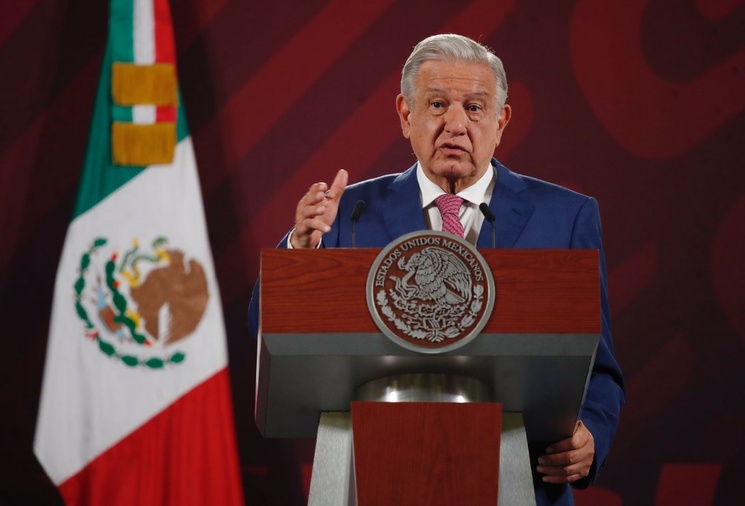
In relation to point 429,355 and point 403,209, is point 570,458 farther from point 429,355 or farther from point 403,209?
point 403,209

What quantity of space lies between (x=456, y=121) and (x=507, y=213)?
261mm

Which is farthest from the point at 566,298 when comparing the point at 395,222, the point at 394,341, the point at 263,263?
the point at 395,222

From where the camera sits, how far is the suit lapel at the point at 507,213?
206 centimetres

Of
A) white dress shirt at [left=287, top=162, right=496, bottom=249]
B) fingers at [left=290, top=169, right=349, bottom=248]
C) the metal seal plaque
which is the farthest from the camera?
white dress shirt at [left=287, top=162, right=496, bottom=249]

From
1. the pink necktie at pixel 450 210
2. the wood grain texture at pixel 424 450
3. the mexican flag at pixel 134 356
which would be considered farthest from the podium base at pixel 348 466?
the mexican flag at pixel 134 356

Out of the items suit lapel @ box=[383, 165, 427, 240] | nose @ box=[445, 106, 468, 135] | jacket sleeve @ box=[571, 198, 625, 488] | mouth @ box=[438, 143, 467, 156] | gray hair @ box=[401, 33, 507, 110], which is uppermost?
gray hair @ box=[401, 33, 507, 110]

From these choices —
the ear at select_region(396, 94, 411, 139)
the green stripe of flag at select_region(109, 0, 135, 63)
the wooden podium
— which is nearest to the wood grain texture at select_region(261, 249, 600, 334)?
the wooden podium

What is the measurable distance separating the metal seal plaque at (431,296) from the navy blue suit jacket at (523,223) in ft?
1.75

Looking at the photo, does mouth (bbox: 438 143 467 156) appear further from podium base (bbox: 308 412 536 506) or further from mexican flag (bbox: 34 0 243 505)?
mexican flag (bbox: 34 0 243 505)

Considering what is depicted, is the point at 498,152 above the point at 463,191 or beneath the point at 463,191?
above

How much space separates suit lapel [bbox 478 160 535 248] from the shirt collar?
2.1 inches

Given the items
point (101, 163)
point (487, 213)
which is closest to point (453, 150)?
point (487, 213)

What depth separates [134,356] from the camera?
11.5ft

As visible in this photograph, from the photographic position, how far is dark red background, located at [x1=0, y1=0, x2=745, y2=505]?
11.5 ft
